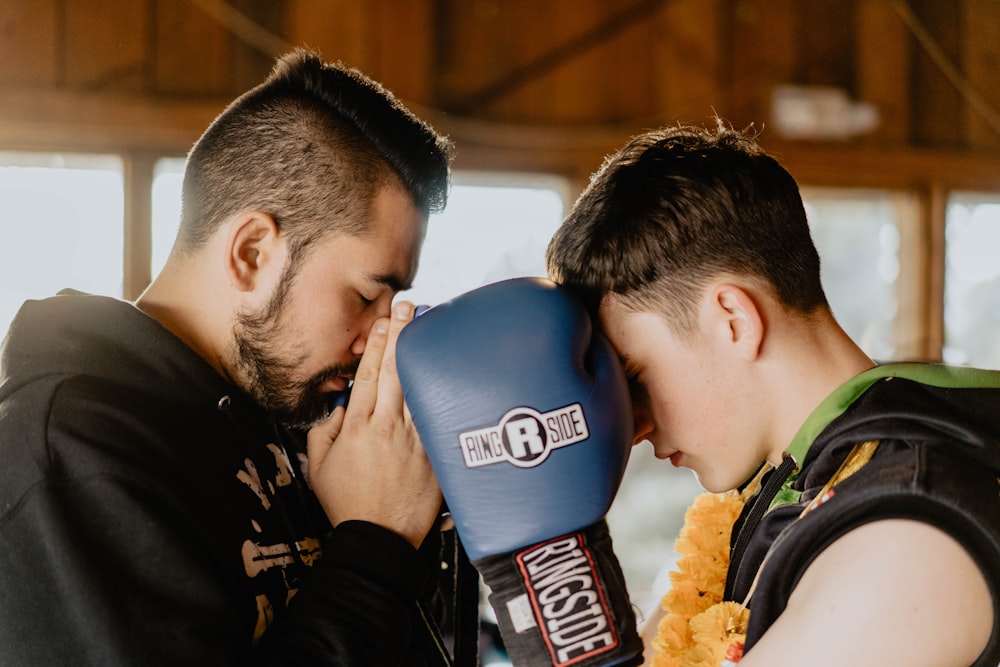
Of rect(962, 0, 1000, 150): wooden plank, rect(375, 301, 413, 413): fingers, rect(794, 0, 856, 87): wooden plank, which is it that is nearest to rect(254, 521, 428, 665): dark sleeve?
rect(375, 301, 413, 413): fingers

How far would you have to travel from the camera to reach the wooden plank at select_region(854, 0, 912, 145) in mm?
5176

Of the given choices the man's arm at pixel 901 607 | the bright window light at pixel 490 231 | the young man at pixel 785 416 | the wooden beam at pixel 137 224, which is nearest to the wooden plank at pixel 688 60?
the bright window light at pixel 490 231

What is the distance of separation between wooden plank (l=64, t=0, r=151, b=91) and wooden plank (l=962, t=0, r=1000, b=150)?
4.29 metres

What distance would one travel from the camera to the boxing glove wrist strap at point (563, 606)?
4.09 feet

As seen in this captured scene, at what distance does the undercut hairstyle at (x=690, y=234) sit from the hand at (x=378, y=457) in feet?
1.08

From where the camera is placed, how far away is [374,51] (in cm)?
454

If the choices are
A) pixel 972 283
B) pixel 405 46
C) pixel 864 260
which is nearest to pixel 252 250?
pixel 405 46

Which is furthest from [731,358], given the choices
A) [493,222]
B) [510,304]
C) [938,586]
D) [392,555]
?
[493,222]

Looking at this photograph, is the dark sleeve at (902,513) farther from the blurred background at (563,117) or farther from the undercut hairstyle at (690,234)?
the blurred background at (563,117)

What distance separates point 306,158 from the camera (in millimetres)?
1574

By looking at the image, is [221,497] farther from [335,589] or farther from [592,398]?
[592,398]

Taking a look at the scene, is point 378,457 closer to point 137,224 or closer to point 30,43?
point 137,224

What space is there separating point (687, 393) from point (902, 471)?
1.27 feet

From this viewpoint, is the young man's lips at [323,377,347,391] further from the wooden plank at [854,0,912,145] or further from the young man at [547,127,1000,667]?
the wooden plank at [854,0,912,145]
